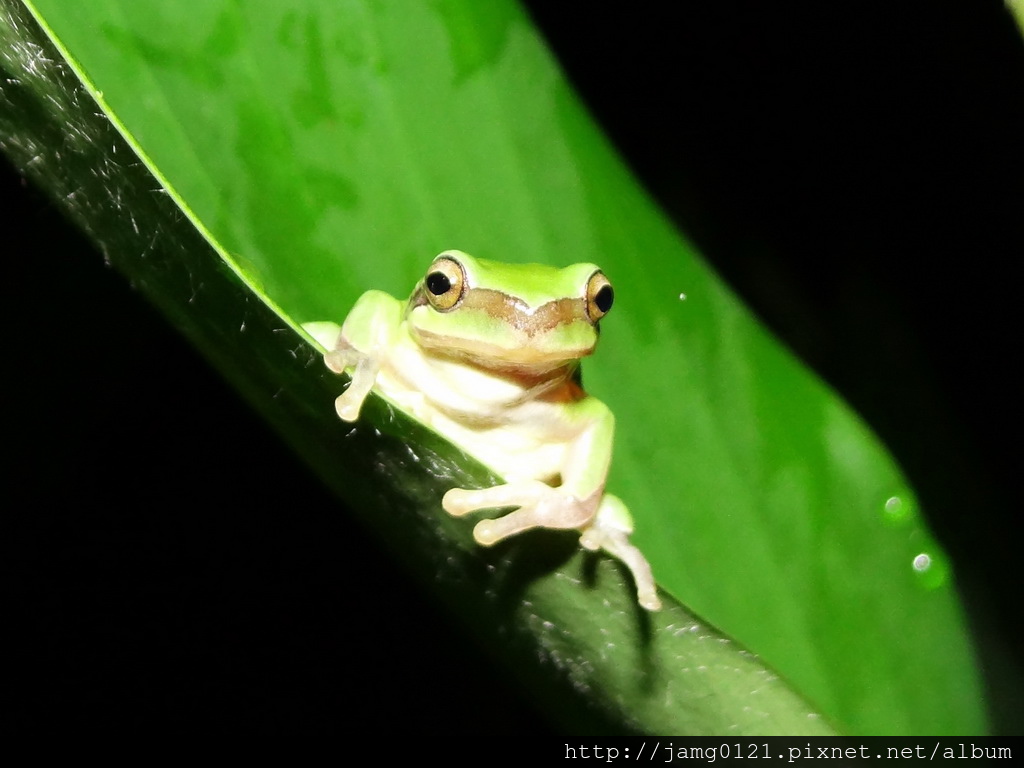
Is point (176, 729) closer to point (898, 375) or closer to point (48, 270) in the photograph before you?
point (48, 270)

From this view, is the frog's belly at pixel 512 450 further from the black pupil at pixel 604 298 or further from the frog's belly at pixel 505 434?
the black pupil at pixel 604 298

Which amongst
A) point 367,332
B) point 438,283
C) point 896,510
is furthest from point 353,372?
point 896,510

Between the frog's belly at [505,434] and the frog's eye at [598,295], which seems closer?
the frog's eye at [598,295]

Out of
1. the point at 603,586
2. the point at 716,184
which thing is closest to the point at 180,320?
the point at 603,586

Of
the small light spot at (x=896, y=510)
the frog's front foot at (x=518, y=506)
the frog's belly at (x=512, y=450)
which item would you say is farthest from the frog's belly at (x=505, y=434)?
the small light spot at (x=896, y=510)

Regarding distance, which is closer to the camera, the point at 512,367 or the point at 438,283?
the point at 438,283

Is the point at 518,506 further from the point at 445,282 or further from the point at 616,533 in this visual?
the point at 445,282
